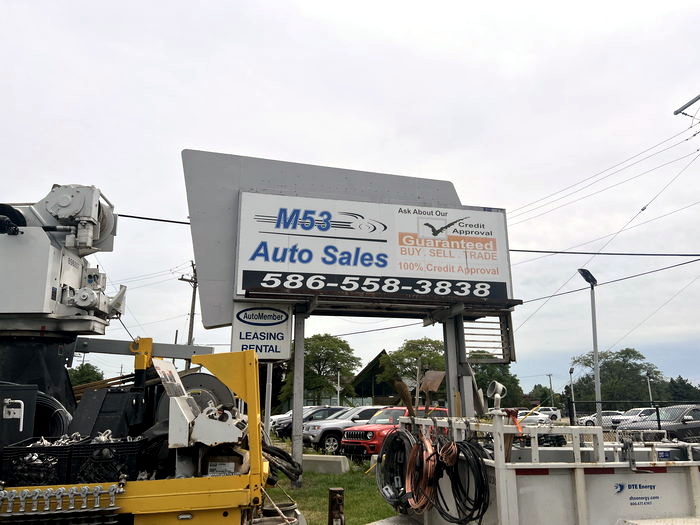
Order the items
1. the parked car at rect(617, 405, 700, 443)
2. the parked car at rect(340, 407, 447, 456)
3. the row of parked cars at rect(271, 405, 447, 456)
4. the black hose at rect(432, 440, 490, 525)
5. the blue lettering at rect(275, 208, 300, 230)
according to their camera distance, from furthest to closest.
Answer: the parked car at rect(617, 405, 700, 443), the row of parked cars at rect(271, 405, 447, 456), the parked car at rect(340, 407, 447, 456), the blue lettering at rect(275, 208, 300, 230), the black hose at rect(432, 440, 490, 525)

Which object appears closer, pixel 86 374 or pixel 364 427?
pixel 364 427

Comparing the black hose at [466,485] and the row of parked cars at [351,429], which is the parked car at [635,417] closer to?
the row of parked cars at [351,429]

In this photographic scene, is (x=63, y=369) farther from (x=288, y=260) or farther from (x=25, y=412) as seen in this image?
(x=288, y=260)

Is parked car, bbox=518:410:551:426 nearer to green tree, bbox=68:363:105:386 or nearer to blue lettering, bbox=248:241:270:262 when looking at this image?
blue lettering, bbox=248:241:270:262

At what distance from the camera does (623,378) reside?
85250mm

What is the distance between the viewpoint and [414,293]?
1234 cm

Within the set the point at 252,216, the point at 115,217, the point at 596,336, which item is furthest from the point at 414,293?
the point at 596,336

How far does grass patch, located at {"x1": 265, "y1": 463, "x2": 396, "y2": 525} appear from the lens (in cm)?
801

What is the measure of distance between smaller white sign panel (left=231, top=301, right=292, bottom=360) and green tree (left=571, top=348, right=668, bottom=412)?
79.7 meters

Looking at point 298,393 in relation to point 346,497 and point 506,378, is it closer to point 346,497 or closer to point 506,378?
point 346,497

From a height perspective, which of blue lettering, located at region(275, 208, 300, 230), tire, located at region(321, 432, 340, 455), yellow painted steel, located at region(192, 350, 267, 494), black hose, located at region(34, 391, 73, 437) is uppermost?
blue lettering, located at region(275, 208, 300, 230)

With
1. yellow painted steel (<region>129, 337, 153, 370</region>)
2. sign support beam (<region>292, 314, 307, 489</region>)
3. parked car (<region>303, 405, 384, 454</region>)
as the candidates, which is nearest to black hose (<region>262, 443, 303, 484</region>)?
yellow painted steel (<region>129, 337, 153, 370</region>)

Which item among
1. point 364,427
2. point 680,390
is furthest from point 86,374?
point 680,390

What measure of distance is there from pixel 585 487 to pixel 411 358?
51349 millimetres
